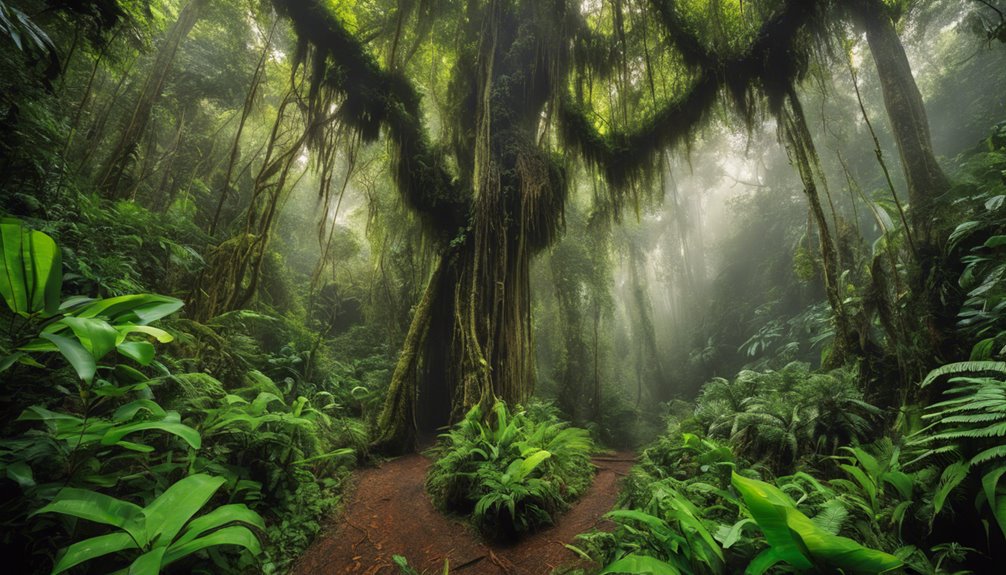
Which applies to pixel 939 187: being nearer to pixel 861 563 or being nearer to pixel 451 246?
pixel 861 563

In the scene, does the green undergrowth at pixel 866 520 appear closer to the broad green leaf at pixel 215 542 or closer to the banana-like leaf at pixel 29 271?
the broad green leaf at pixel 215 542

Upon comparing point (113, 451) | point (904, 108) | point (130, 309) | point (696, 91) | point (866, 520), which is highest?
point (696, 91)

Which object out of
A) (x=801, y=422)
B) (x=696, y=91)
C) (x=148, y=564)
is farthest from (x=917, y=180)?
(x=148, y=564)

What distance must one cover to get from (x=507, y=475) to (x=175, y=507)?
7.30ft

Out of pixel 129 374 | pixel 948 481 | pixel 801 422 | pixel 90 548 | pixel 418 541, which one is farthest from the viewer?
pixel 801 422

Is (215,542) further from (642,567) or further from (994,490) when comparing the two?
(994,490)

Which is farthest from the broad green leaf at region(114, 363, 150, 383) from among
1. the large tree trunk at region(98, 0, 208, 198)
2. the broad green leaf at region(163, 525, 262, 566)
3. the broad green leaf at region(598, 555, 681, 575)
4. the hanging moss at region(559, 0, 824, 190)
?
the hanging moss at region(559, 0, 824, 190)

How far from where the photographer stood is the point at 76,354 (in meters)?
1.23

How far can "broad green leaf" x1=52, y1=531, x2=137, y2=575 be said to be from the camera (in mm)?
1123

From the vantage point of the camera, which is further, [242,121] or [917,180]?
[917,180]

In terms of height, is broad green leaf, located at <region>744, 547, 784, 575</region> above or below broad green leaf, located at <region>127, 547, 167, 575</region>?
below

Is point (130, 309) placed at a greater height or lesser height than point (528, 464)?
greater

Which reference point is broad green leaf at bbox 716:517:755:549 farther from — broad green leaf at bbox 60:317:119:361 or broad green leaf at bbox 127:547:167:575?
broad green leaf at bbox 60:317:119:361

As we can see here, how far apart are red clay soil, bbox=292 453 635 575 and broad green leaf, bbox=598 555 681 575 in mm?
1112
